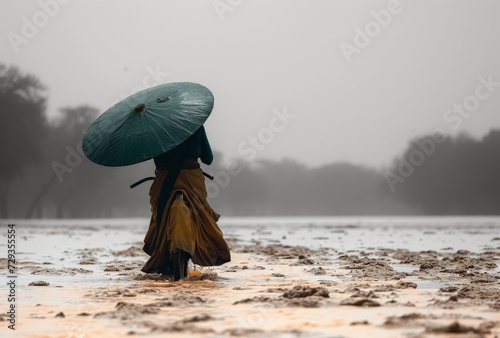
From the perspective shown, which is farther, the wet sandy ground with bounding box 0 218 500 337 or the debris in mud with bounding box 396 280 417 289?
the debris in mud with bounding box 396 280 417 289

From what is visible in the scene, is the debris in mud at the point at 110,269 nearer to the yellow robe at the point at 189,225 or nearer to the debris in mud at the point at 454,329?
the yellow robe at the point at 189,225

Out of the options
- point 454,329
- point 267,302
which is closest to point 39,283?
point 267,302

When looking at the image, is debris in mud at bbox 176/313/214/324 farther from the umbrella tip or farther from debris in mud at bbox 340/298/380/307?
the umbrella tip

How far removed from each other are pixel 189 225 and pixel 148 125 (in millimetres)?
1218

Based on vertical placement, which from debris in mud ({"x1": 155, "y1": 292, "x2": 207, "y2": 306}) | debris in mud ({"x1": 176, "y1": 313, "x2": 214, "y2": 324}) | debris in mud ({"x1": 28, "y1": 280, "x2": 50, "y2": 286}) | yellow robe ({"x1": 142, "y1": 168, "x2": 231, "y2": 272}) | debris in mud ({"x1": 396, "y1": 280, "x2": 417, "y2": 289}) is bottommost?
debris in mud ({"x1": 176, "y1": 313, "x2": 214, "y2": 324})

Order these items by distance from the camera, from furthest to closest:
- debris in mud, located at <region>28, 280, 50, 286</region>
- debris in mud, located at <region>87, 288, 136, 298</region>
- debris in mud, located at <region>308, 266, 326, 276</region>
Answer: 1. debris in mud, located at <region>308, 266, 326, 276</region>
2. debris in mud, located at <region>28, 280, 50, 286</region>
3. debris in mud, located at <region>87, 288, 136, 298</region>

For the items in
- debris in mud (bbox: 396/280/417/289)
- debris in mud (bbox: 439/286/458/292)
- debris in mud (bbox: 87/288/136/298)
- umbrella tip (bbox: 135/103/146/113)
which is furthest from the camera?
umbrella tip (bbox: 135/103/146/113)

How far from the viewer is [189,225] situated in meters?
8.50

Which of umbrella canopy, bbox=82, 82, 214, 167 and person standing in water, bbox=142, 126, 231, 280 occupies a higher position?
umbrella canopy, bbox=82, 82, 214, 167

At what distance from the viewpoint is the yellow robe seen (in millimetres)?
8492

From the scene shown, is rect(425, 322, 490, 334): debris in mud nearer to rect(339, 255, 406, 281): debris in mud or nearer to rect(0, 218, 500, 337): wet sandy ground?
rect(0, 218, 500, 337): wet sandy ground

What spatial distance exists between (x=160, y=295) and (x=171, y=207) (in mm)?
1916

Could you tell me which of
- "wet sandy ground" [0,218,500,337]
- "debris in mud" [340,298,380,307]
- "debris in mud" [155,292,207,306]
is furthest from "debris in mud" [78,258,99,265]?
"debris in mud" [340,298,380,307]

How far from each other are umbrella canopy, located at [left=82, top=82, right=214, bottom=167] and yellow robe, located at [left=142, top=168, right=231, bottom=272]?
53cm
